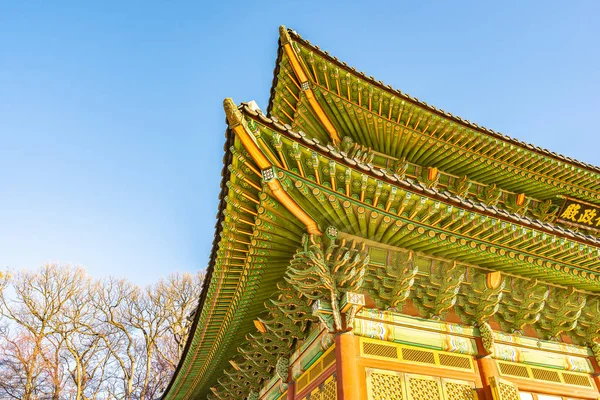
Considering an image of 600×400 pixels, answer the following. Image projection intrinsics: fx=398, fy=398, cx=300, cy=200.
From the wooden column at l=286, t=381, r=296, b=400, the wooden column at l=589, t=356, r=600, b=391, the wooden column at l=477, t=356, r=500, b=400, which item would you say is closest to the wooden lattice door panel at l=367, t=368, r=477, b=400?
the wooden column at l=477, t=356, r=500, b=400

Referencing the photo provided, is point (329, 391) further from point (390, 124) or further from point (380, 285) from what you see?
point (390, 124)

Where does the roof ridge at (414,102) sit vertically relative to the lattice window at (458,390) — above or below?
above

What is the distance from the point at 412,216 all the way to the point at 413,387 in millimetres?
2444

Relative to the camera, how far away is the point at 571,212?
39.5 feet

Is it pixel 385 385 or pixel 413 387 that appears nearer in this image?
pixel 385 385

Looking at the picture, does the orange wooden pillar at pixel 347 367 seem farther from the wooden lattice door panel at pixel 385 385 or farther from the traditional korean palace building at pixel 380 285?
the wooden lattice door panel at pixel 385 385

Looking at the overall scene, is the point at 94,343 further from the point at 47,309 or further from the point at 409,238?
the point at 409,238

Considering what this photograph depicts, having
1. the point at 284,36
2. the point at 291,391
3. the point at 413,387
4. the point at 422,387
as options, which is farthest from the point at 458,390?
the point at 284,36

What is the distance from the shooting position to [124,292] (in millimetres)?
31562

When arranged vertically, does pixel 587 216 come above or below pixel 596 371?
above

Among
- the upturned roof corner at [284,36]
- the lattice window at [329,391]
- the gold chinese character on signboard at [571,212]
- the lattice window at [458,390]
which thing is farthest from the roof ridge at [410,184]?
the gold chinese character on signboard at [571,212]

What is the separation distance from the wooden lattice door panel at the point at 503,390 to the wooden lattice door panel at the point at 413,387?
28 centimetres

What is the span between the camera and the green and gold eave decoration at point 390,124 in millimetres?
9891

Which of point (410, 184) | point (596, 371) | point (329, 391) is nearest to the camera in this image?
point (329, 391)
